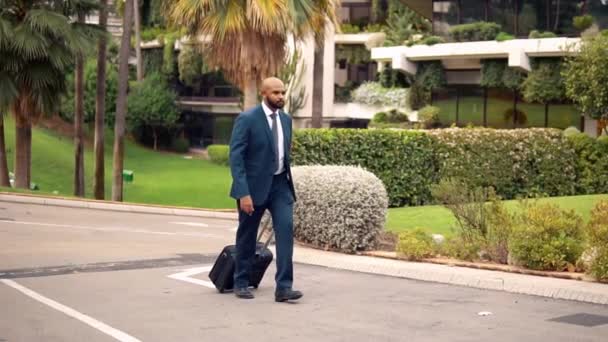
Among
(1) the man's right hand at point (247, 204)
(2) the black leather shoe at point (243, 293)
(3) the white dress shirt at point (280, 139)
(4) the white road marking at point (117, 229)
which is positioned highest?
(3) the white dress shirt at point (280, 139)

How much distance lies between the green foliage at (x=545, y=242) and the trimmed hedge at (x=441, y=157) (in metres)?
13.6

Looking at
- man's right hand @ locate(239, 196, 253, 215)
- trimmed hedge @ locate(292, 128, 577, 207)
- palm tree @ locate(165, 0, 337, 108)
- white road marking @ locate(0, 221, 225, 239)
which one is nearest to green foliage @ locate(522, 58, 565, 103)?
trimmed hedge @ locate(292, 128, 577, 207)

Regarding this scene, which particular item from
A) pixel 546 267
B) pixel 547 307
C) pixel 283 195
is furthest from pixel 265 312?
pixel 546 267

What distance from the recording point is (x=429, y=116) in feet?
141

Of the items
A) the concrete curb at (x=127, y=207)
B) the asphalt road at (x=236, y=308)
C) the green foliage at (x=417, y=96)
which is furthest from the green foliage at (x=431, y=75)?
the asphalt road at (x=236, y=308)

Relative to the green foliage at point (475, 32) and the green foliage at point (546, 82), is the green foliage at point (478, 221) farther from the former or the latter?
the green foliage at point (475, 32)

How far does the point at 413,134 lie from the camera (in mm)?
26969

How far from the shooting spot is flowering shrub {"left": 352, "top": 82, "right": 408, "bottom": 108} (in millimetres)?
46719

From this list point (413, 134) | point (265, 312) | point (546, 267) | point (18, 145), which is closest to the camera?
point (265, 312)

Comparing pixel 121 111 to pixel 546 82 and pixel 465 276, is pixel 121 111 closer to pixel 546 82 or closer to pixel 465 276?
pixel 546 82

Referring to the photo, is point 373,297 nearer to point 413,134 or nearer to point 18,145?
point 413,134

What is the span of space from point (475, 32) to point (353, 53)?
14.3 metres

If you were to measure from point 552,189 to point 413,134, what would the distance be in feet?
16.8

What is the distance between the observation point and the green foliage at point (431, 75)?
43.4 meters
